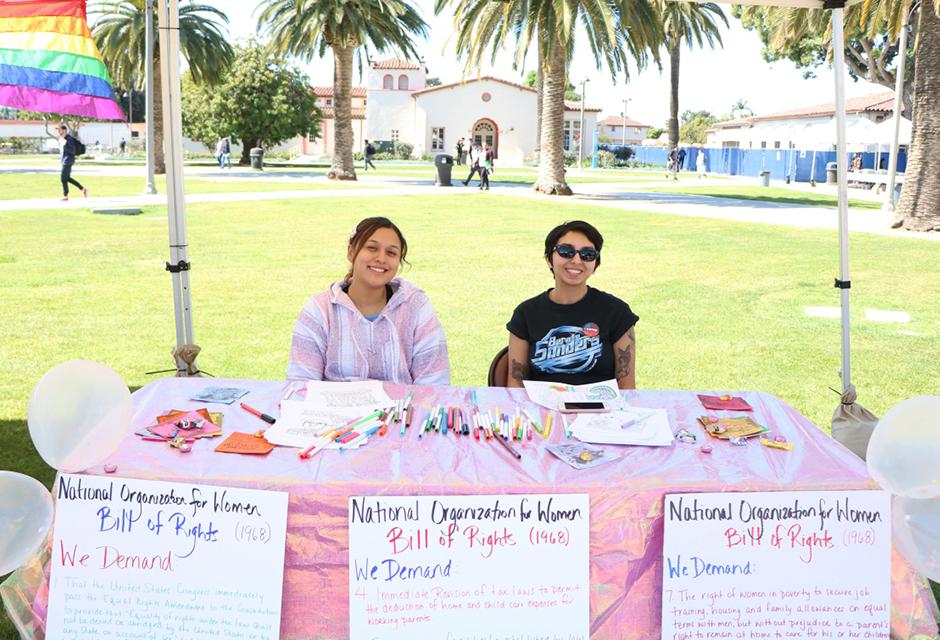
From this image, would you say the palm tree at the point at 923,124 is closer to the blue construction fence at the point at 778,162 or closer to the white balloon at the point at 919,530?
the white balloon at the point at 919,530

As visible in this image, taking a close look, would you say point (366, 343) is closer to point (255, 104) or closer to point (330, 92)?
point (255, 104)

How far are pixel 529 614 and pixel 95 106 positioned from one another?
8.74 ft

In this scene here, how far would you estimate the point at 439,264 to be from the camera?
1118 centimetres

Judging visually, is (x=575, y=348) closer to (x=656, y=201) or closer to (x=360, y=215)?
(x=360, y=215)

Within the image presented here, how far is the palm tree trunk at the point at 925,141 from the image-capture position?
14.2 metres

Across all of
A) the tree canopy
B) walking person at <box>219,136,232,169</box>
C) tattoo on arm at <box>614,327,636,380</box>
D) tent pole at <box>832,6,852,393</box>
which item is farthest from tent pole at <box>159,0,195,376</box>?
the tree canopy

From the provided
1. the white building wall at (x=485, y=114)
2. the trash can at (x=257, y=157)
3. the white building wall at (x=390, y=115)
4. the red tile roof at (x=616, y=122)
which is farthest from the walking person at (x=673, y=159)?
the red tile roof at (x=616, y=122)

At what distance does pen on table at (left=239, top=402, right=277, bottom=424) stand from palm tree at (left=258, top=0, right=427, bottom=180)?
87.2 ft

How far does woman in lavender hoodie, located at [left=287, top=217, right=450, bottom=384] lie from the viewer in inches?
132

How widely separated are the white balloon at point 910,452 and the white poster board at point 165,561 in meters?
1.53

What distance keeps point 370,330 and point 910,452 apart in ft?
6.44

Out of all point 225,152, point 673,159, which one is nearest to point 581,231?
point 225,152

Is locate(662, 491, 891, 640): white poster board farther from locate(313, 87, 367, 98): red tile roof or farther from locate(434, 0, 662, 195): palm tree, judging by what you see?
locate(313, 87, 367, 98): red tile roof

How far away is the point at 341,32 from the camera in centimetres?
2823
